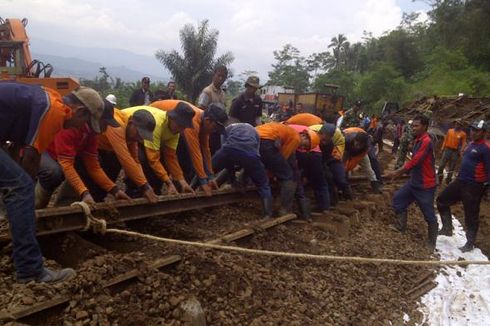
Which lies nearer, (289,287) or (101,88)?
(289,287)

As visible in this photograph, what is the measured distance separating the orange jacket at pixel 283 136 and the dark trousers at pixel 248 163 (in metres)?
0.46

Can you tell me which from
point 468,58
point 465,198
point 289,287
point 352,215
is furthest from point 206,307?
point 468,58

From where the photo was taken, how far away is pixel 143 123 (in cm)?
480

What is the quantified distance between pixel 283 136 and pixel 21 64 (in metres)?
7.82

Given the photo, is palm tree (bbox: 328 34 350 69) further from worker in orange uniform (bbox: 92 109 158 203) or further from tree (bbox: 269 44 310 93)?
worker in orange uniform (bbox: 92 109 158 203)

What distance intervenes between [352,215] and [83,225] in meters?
4.19

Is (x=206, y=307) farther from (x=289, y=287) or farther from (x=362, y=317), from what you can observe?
(x=362, y=317)

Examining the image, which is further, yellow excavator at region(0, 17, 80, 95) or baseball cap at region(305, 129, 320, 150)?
yellow excavator at region(0, 17, 80, 95)

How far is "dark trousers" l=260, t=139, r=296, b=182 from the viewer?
6242mm

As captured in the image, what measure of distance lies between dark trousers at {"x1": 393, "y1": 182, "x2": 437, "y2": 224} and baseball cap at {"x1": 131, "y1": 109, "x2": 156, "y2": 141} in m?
4.10

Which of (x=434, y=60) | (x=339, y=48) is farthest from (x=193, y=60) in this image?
(x=339, y=48)

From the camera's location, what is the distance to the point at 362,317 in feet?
13.4

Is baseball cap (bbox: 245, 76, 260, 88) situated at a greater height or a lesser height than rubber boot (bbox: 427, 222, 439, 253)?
greater

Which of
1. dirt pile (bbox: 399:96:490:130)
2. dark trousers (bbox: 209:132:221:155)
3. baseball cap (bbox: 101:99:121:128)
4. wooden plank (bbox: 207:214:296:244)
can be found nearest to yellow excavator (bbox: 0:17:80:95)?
dark trousers (bbox: 209:132:221:155)
